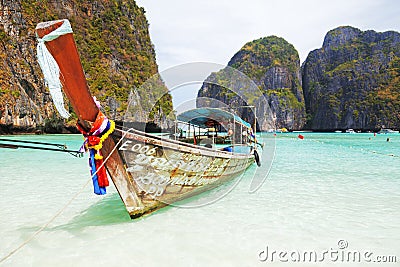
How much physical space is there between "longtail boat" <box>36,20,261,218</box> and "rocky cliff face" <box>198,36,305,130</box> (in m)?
91.0

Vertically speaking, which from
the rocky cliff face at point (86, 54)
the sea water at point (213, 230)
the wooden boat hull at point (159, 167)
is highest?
the rocky cliff face at point (86, 54)

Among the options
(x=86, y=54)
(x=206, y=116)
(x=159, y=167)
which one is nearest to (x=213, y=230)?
(x=159, y=167)

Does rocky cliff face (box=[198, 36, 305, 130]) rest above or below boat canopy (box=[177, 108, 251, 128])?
above

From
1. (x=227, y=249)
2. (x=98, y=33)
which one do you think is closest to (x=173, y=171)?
(x=227, y=249)

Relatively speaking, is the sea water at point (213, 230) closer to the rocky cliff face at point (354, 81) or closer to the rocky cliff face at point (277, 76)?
the rocky cliff face at point (354, 81)

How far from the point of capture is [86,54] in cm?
4450

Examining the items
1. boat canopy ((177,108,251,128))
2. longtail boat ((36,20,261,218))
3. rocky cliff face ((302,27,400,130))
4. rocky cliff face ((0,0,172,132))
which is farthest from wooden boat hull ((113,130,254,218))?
rocky cliff face ((302,27,400,130))

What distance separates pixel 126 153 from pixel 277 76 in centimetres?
10711

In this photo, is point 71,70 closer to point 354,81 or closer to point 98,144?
point 98,144

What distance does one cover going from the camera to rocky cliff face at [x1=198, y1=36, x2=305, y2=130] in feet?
319

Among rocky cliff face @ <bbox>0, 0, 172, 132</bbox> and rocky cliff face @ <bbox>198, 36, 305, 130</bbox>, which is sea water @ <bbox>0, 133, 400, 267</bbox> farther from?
rocky cliff face @ <bbox>198, 36, 305, 130</bbox>

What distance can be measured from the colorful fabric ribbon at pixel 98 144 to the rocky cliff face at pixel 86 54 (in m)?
31.6

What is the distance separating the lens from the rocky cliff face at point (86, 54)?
31719 mm

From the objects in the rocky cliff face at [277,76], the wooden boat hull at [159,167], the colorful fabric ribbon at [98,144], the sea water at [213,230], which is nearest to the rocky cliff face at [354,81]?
the rocky cliff face at [277,76]
